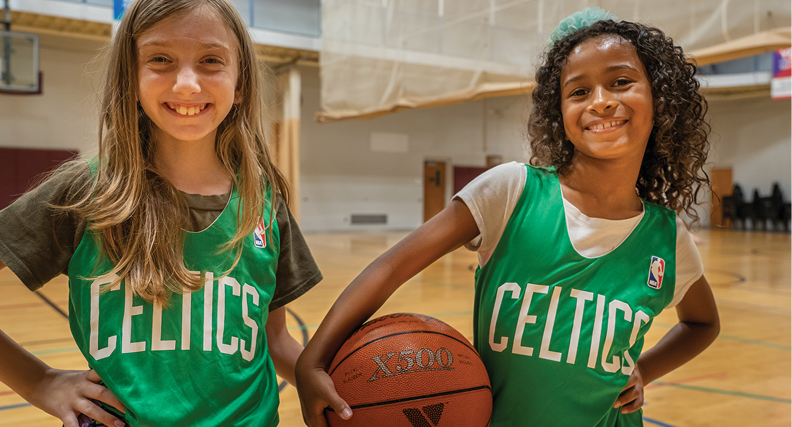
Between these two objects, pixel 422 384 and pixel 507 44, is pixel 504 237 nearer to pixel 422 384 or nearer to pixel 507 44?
pixel 422 384

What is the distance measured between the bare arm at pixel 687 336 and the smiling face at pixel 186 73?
1.08m

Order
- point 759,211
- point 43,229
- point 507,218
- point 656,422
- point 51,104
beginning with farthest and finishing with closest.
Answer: point 759,211 < point 51,104 < point 656,422 < point 507,218 < point 43,229

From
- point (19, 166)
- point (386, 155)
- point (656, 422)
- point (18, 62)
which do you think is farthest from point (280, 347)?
point (386, 155)

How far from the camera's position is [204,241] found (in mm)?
1033

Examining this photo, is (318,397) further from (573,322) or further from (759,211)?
(759,211)

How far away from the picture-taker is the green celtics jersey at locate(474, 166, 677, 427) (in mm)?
1104

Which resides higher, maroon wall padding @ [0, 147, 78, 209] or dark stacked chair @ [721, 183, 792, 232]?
maroon wall padding @ [0, 147, 78, 209]

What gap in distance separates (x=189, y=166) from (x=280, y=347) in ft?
1.37

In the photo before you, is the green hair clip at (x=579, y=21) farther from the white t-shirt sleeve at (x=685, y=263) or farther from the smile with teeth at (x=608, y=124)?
the white t-shirt sleeve at (x=685, y=263)

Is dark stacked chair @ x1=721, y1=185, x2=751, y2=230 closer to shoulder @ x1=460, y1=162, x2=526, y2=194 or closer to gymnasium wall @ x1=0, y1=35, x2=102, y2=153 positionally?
gymnasium wall @ x1=0, y1=35, x2=102, y2=153

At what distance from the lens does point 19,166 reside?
9711 millimetres

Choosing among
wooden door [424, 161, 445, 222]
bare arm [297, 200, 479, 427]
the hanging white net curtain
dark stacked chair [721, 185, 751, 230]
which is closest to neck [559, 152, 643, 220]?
bare arm [297, 200, 479, 427]

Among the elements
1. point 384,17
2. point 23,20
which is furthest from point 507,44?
point 23,20

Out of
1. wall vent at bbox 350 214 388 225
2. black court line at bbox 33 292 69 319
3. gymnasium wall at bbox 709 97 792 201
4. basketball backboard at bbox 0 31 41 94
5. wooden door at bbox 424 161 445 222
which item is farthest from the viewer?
wooden door at bbox 424 161 445 222
